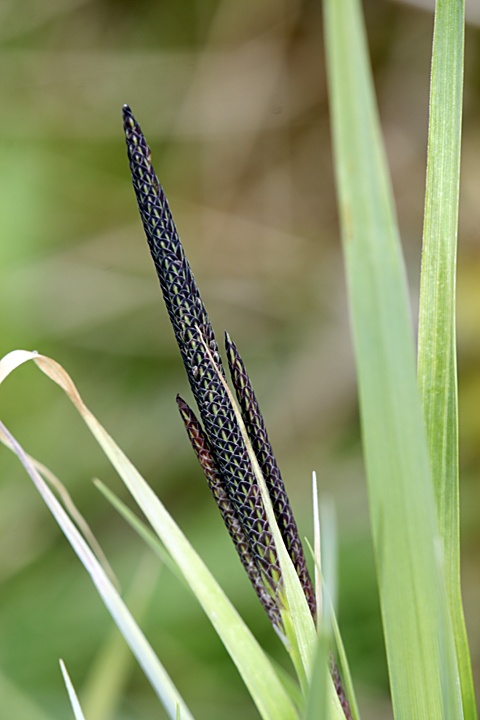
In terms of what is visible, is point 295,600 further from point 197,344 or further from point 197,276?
point 197,276

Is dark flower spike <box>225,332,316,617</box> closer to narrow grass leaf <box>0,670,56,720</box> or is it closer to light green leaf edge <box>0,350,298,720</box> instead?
light green leaf edge <box>0,350,298,720</box>

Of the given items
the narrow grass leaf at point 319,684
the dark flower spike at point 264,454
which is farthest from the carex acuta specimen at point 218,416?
the narrow grass leaf at point 319,684

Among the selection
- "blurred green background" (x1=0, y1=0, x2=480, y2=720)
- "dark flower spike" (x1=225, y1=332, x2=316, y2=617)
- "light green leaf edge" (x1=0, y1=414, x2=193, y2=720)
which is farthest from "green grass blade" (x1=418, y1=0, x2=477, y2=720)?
"blurred green background" (x1=0, y1=0, x2=480, y2=720)

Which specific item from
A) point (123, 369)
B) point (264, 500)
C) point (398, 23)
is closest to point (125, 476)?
point (264, 500)

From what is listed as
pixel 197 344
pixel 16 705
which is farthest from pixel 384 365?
pixel 16 705

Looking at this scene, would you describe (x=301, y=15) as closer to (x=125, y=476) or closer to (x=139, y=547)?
(x=139, y=547)

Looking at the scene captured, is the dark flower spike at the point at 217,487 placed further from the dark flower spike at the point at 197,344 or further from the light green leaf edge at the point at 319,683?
the light green leaf edge at the point at 319,683
